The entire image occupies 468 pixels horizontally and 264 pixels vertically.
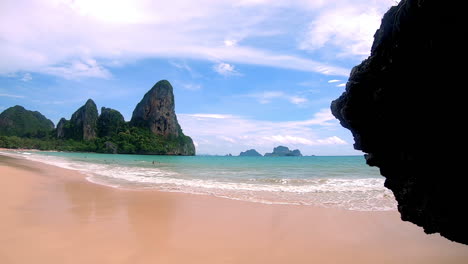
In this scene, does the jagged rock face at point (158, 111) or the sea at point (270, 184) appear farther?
the jagged rock face at point (158, 111)

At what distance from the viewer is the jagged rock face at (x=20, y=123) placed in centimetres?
13588

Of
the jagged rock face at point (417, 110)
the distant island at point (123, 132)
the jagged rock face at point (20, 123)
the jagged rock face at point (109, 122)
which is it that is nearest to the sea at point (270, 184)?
the jagged rock face at point (417, 110)

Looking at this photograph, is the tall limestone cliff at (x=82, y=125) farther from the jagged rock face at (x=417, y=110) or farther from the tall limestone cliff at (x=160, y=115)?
the jagged rock face at (x=417, y=110)

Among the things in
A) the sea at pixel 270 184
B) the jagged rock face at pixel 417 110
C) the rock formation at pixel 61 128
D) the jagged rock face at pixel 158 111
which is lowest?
the sea at pixel 270 184

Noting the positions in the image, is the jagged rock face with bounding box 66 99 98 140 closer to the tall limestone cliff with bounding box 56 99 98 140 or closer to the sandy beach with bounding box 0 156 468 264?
the tall limestone cliff with bounding box 56 99 98 140

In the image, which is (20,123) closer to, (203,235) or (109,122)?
(109,122)

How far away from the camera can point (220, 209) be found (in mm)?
8633

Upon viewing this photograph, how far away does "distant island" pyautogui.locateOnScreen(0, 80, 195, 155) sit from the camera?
368 ft

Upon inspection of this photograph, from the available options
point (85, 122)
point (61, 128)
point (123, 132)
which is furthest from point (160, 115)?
point (61, 128)

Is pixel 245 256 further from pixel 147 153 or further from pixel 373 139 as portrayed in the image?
pixel 147 153

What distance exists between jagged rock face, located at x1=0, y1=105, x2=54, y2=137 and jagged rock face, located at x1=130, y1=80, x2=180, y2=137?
46.7 m

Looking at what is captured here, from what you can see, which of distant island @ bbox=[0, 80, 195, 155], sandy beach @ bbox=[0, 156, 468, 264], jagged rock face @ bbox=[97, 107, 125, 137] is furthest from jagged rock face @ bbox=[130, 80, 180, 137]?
sandy beach @ bbox=[0, 156, 468, 264]

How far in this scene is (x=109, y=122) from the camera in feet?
403

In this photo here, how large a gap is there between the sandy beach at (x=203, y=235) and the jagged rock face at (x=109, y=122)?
4726 inches
